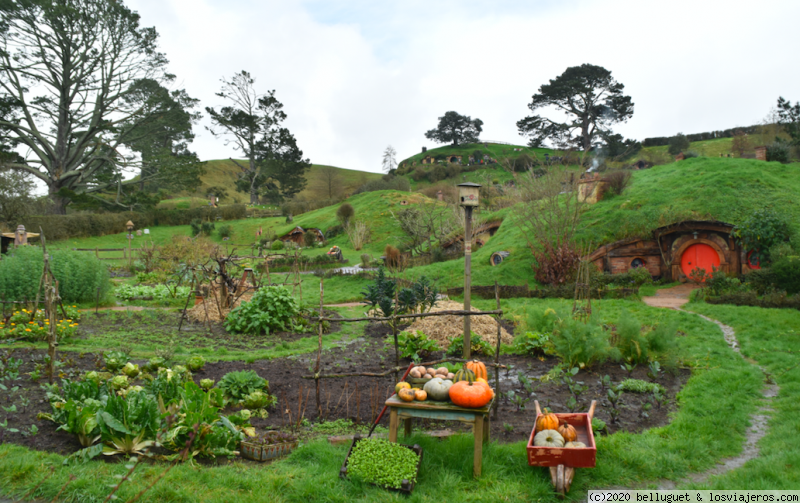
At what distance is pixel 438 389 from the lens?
4.21 metres

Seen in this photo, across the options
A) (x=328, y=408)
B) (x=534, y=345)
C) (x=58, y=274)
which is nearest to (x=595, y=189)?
(x=534, y=345)

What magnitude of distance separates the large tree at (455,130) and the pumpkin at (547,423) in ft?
251

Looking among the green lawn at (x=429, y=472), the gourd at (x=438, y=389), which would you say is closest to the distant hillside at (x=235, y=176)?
the green lawn at (x=429, y=472)

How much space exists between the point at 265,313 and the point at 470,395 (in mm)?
7472

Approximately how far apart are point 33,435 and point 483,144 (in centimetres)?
7639

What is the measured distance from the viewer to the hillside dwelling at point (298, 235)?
1499 inches

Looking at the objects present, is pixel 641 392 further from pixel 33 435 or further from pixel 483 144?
pixel 483 144

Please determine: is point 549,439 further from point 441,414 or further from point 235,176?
point 235,176

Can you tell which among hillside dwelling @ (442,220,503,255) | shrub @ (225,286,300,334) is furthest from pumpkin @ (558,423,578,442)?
hillside dwelling @ (442,220,503,255)

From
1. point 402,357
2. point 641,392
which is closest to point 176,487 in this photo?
point 402,357

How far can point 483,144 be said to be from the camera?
76625mm

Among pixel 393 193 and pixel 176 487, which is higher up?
pixel 393 193

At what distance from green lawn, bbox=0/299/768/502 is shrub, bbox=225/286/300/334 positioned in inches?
248

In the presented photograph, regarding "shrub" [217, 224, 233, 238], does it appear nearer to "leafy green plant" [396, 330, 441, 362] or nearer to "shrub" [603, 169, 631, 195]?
"shrub" [603, 169, 631, 195]
